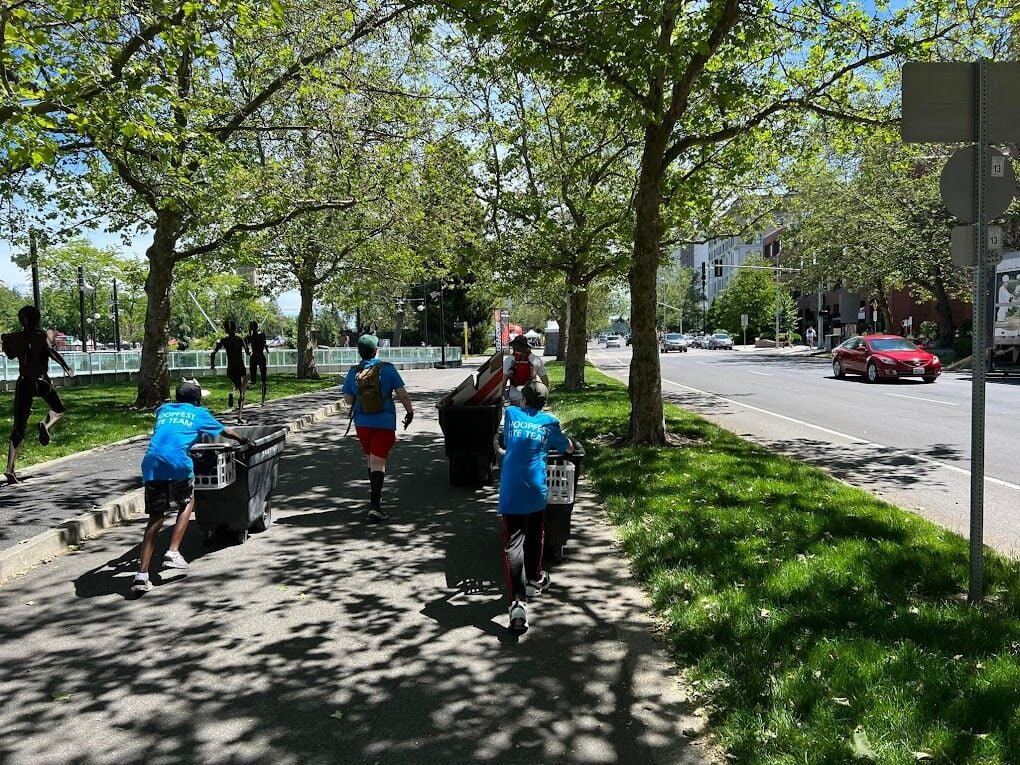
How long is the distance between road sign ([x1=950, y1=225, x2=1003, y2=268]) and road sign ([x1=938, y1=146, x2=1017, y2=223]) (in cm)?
7

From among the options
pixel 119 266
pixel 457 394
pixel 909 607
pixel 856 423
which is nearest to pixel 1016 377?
pixel 856 423

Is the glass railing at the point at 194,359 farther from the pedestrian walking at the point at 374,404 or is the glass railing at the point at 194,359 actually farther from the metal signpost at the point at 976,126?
the metal signpost at the point at 976,126

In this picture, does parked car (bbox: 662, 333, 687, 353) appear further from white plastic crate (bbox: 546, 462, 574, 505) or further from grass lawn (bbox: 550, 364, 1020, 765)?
white plastic crate (bbox: 546, 462, 574, 505)

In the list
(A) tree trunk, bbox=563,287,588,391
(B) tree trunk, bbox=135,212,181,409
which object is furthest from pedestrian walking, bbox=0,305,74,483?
(A) tree trunk, bbox=563,287,588,391

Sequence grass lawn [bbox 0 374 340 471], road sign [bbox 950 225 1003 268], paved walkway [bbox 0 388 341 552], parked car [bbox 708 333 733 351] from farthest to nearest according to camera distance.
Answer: parked car [bbox 708 333 733 351], grass lawn [bbox 0 374 340 471], paved walkway [bbox 0 388 341 552], road sign [bbox 950 225 1003 268]

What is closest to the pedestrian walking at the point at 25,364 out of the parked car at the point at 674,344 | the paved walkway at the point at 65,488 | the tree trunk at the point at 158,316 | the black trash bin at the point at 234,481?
the paved walkway at the point at 65,488

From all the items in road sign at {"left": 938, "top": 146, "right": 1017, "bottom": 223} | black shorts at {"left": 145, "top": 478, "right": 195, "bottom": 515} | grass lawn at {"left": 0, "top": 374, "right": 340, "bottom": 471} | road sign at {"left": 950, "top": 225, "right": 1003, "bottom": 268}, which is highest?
road sign at {"left": 938, "top": 146, "right": 1017, "bottom": 223}

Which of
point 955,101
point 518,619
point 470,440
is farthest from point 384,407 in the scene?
point 955,101

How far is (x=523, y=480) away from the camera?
14.9ft

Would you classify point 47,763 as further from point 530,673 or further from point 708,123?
point 708,123

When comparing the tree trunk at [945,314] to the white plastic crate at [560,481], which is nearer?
the white plastic crate at [560,481]

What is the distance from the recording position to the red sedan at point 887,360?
22.1 meters

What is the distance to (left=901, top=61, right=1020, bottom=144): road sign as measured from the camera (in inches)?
160

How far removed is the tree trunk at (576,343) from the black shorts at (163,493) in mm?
15644
